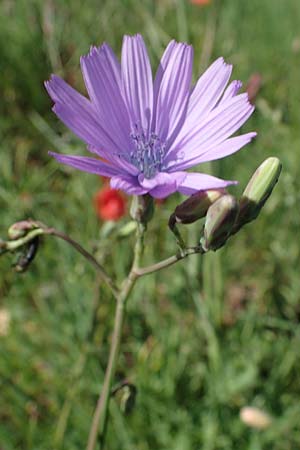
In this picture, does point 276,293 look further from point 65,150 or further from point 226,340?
point 65,150

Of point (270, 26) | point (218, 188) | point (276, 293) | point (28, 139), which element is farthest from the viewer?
point (270, 26)

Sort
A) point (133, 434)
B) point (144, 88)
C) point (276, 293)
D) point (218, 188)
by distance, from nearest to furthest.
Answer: point (218, 188) < point (144, 88) < point (133, 434) < point (276, 293)

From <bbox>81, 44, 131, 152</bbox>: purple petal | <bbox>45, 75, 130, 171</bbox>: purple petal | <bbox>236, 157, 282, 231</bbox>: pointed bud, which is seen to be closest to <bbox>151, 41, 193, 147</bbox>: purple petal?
<bbox>81, 44, 131, 152</bbox>: purple petal

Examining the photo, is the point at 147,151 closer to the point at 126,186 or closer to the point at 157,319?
the point at 126,186

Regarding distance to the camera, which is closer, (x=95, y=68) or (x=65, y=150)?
(x=95, y=68)

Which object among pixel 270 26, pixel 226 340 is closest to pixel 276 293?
pixel 226 340

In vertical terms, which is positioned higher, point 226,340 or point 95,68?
point 95,68

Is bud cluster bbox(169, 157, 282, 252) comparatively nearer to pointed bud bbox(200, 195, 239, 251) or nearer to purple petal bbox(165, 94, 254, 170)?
pointed bud bbox(200, 195, 239, 251)

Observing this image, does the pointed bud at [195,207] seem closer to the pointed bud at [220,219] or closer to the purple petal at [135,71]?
the pointed bud at [220,219]
